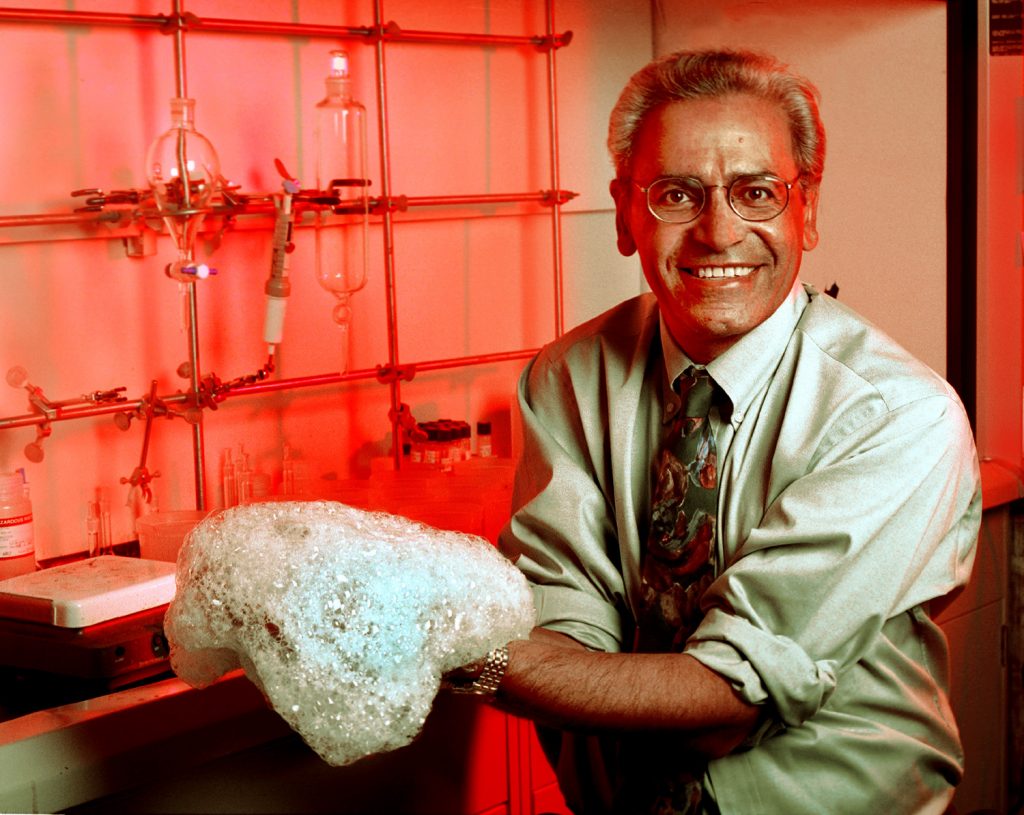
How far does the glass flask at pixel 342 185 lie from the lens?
2199 millimetres

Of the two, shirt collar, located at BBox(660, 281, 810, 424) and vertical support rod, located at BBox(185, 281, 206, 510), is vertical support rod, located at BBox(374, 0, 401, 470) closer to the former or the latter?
vertical support rod, located at BBox(185, 281, 206, 510)

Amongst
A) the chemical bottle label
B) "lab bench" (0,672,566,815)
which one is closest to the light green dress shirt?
"lab bench" (0,672,566,815)

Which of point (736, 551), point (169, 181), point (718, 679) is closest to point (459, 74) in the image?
point (169, 181)

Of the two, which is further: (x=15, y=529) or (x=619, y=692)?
(x=15, y=529)

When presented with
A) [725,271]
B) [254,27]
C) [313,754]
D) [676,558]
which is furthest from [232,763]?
[254,27]

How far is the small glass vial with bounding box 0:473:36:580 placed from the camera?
5.98 ft

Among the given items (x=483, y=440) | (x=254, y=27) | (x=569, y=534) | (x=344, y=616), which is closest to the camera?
(x=344, y=616)

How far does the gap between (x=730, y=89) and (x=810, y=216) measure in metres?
0.20

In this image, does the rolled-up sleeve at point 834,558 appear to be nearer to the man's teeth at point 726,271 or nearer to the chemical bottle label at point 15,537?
the man's teeth at point 726,271

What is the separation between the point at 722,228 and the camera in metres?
1.43

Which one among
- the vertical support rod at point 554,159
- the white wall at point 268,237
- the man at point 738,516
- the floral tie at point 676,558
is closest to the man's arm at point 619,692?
the man at point 738,516

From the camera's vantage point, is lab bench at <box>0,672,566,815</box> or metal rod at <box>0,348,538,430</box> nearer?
lab bench at <box>0,672,566,815</box>

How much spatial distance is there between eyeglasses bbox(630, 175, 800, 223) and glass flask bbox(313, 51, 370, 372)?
2.72ft

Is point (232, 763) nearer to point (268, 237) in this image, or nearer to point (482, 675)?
point (482, 675)
